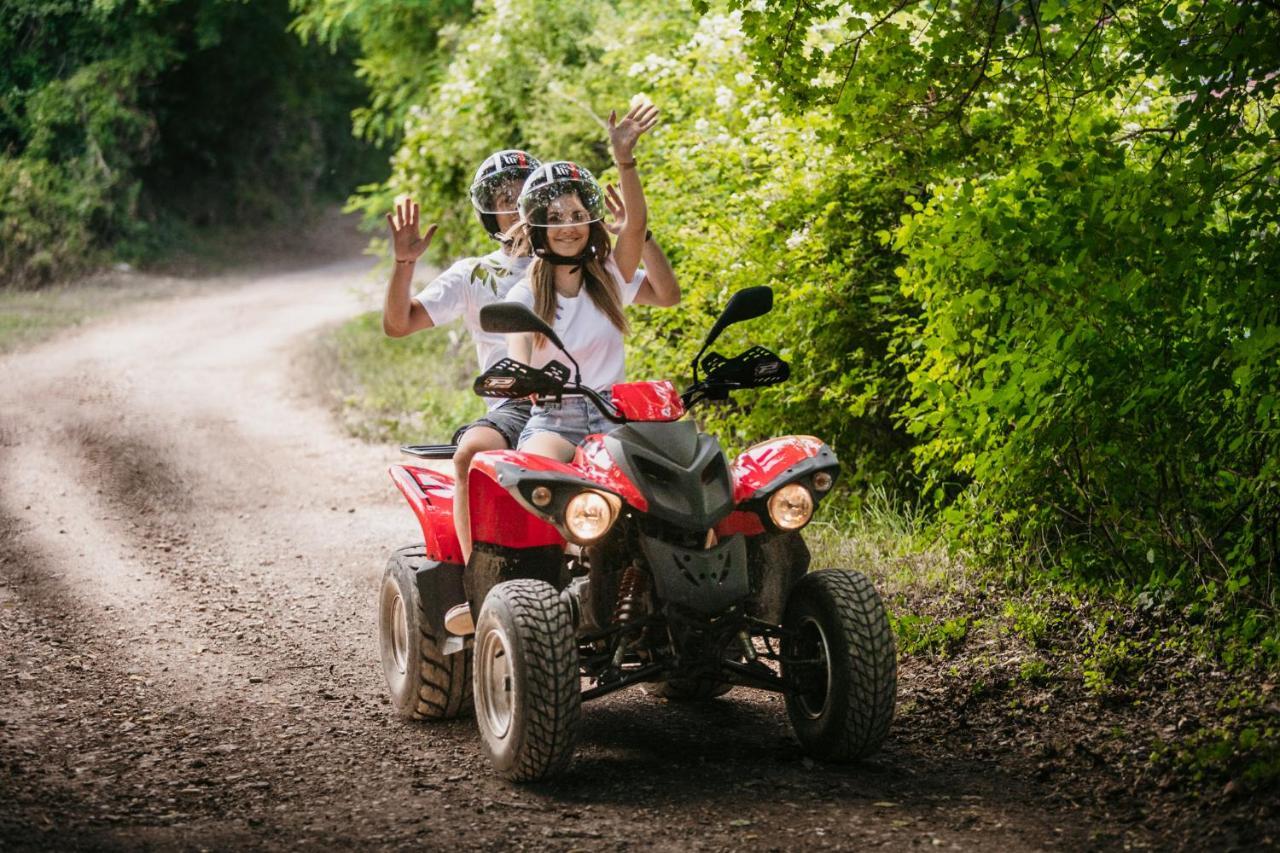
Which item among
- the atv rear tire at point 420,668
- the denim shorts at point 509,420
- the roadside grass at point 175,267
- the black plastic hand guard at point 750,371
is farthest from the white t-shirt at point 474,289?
the roadside grass at point 175,267

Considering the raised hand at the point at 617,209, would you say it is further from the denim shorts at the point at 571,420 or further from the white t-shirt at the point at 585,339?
the denim shorts at the point at 571,420

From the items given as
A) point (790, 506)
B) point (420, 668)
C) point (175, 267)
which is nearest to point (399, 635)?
point (420, 668)

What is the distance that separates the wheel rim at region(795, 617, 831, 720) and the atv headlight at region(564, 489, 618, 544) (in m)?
0.84

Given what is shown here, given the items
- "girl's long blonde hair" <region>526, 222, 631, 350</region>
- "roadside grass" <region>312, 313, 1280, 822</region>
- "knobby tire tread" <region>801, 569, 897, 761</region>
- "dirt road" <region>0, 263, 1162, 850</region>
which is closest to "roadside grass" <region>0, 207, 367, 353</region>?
"dirt road" <region>0, 263, 1162, 850</region>

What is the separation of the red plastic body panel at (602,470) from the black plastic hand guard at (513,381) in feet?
0.80

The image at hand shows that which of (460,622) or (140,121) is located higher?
(140,121)

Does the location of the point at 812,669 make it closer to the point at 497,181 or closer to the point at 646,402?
the point at 646,402

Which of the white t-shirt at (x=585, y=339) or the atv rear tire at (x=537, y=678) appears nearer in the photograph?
the atv rear tire at (x=537, y=678)

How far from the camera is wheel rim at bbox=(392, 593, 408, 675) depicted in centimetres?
618

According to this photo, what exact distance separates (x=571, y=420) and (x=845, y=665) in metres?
1.36

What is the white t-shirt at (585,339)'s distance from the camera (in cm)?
571

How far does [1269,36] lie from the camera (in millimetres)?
5242

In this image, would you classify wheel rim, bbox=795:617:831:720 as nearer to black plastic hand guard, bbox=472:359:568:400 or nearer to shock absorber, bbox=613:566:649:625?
shock absorber, bbox=613:566:649:625

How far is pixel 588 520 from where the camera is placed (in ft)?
16.4
